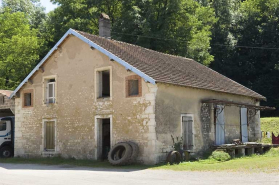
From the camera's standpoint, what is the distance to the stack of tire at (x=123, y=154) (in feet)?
53.0

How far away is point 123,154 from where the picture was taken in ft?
55.3

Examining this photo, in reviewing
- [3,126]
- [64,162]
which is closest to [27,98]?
[3,126]

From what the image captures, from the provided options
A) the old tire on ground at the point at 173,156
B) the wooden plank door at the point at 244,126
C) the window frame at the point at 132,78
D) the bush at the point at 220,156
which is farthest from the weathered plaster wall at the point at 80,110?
the wooden plank door at the point at 244,126

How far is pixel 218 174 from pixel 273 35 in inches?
1340

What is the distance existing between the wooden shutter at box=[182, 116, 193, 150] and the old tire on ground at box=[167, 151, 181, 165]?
4.81 ft

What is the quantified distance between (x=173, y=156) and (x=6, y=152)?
36.7 ft

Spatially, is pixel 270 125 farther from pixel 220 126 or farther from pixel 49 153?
pixel 49 153

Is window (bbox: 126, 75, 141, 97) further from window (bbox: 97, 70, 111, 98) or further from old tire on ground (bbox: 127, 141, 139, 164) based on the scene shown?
old tire on ground (bbox: 127, 141, 139, 164)

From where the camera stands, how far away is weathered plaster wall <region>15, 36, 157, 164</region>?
16859mm

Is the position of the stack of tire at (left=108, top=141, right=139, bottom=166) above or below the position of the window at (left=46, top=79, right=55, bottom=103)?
below

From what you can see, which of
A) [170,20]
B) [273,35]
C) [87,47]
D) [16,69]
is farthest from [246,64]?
[87,47]

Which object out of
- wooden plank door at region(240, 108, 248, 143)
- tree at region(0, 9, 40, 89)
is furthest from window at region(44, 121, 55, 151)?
tree at region(0, 9, 40, 89)

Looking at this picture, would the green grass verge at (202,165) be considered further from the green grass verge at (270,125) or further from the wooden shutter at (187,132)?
the green grass verge at (270,125)

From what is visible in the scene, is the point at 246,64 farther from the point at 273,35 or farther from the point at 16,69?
the point at 16,69
